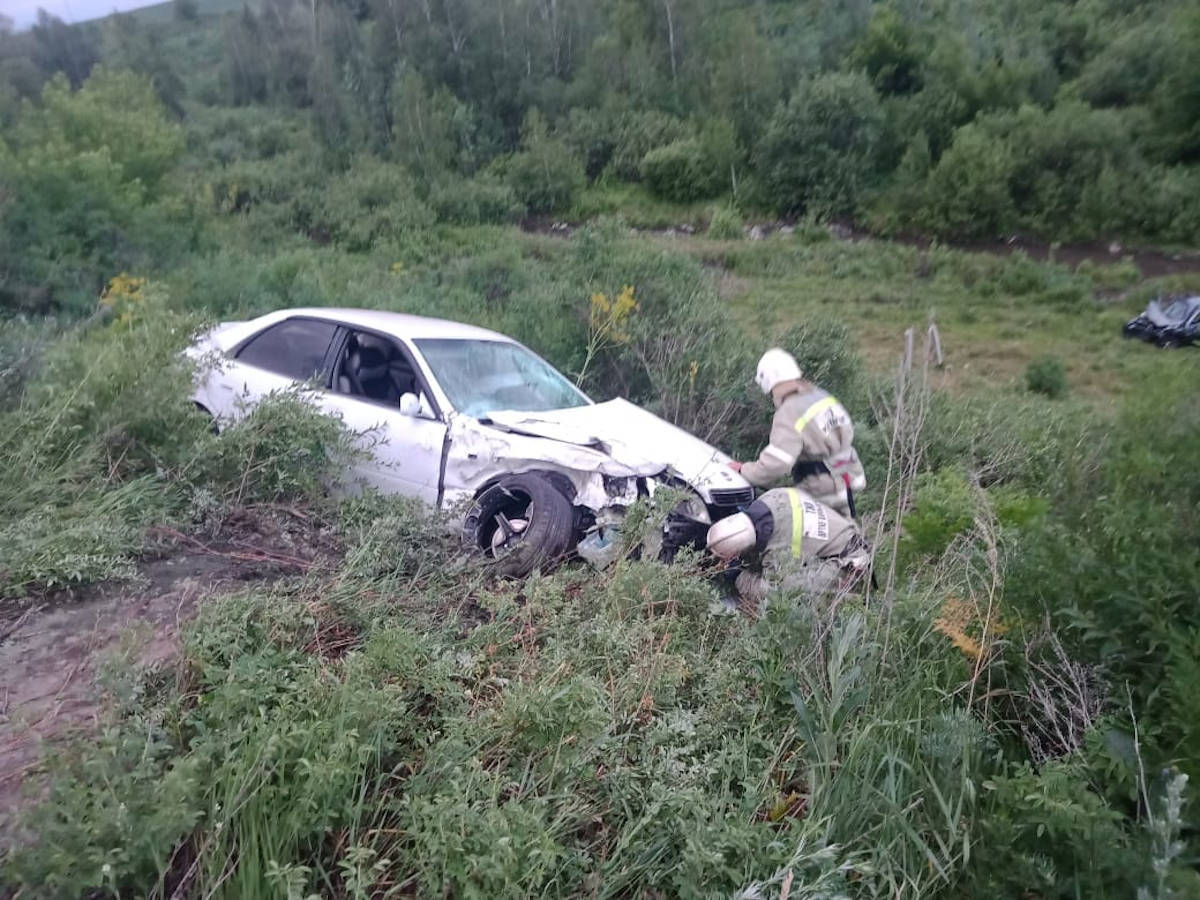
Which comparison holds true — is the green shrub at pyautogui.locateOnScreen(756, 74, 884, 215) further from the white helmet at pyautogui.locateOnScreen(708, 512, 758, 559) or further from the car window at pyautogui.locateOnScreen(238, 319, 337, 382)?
the white helmet at pyautogui.locateOnScreen(708, 512, 758, 559)

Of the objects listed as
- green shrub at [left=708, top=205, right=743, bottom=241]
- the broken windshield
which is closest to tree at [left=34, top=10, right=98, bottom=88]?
green shrub at [left=708, top=205, right=743, bottom=241]

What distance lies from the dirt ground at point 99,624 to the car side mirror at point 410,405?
1007mm

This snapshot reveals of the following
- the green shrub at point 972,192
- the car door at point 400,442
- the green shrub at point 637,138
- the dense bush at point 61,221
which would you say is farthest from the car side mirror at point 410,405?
the green shrub at point 637,138

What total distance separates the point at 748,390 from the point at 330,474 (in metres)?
3.98

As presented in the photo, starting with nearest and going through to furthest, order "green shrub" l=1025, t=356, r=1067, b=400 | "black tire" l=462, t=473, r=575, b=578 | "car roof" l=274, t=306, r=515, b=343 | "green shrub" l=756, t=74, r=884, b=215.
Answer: "black tire" l=462, t=473, r=575, b=578 → "car roof" l=274, t=306, r=515, b=343 → "green shrub" l=1025, t=356, r=1067, b=400 → "green shrub" l=756, t=74, r=884, b=215

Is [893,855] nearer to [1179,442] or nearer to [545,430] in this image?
[1179,442]

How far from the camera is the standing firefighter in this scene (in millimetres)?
5145

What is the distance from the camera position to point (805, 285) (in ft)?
72.7

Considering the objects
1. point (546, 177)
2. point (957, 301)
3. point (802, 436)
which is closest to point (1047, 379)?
point (957, 301)

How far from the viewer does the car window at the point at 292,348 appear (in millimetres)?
6395

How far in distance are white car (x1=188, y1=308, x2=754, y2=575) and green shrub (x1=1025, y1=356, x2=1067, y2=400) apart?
9.63 m

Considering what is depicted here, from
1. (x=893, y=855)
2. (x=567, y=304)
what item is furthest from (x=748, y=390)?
(x=893, y=855)

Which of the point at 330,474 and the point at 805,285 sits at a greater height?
the point at 330,474

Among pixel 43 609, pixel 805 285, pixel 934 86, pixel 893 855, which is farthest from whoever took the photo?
pixel 934 86
